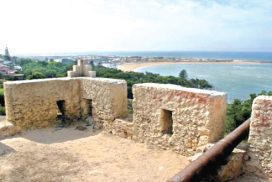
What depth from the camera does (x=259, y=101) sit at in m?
6.30

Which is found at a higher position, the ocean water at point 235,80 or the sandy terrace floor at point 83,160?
the sandy terrace floor at point 83,160

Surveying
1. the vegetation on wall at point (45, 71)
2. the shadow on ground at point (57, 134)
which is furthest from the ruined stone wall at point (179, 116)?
the vegetation on wall at point (45, 71)

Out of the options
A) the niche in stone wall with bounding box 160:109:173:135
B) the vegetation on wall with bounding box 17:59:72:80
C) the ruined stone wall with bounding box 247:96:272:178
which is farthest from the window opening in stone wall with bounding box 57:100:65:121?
the vegetation on wall with bounding box 17:59:72:80

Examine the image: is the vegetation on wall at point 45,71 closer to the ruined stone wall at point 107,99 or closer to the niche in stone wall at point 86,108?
the niche in stone wall at point 86,108

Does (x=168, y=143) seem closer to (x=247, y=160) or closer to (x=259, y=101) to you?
(x=247, y=160)

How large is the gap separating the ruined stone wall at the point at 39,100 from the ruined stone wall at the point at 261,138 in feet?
22.2

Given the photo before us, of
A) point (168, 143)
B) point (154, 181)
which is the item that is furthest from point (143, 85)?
point (154, 181)

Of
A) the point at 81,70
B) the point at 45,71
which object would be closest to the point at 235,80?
the point at 45,71

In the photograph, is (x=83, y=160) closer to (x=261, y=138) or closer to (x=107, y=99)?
(x=107, y=99)

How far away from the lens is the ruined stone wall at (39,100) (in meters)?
10.4

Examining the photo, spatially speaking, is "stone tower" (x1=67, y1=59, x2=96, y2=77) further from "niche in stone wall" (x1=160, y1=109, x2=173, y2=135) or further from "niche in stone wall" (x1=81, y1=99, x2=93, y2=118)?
"niche in stone wall" (x1=160, y1=109, x2=173, y2=135)

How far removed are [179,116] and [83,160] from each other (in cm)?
268

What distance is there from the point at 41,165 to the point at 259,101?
5.23m

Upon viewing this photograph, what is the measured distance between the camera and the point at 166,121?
8609 millimetres
